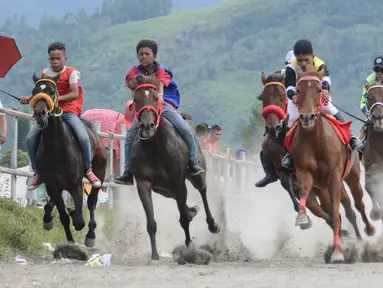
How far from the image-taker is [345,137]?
1555 centimetres

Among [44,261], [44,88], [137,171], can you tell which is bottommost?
[44,261]

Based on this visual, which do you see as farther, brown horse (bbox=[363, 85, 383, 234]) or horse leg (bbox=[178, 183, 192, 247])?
brown horse (bbox=[363, 85, 383, 234])

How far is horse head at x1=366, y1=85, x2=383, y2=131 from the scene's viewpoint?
17672 millimetres

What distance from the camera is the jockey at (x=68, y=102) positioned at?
53.5 feet

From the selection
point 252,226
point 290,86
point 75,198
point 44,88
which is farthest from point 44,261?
point 252,226

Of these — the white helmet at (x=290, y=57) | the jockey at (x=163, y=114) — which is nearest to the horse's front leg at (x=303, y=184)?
the jockey at (x=163, y=114)

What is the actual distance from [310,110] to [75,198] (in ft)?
12.5

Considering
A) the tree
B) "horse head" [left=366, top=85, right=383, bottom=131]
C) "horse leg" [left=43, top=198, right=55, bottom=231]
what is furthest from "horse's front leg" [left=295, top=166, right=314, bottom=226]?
the tree

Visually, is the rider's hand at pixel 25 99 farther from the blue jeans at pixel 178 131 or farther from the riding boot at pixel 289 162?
the riding boot at pixel 289 162

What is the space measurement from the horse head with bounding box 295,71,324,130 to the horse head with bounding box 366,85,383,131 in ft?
10.2

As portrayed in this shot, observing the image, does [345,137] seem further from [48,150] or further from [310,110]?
[48,150]

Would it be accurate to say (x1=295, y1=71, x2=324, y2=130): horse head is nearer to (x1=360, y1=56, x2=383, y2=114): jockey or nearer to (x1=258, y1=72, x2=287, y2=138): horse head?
(x1=258, y1=72, x2=287, y2=138): horse head

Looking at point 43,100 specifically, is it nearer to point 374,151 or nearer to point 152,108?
point 152,108

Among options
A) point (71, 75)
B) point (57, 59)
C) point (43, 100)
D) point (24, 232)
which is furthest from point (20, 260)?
point (57, 59)
